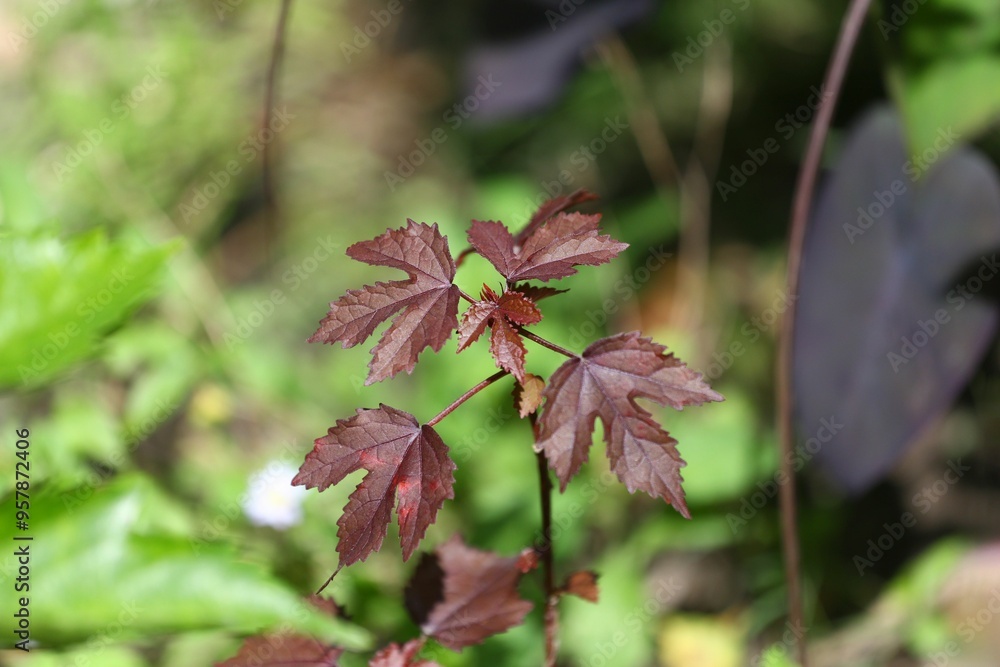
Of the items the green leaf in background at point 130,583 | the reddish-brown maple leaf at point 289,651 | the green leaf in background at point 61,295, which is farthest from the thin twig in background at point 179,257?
the reddish-brown maple leaf at point 289,651

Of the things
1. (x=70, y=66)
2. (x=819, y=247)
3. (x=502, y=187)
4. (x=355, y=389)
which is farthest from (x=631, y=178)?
(x=70, y=66)

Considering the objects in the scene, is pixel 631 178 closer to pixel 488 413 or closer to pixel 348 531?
pixel 488 413

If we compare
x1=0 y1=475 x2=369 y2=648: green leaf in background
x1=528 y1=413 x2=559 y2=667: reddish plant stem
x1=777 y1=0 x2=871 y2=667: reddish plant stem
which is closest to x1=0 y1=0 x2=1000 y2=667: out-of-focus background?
x1=0 y1=475 x2=369 y2=648: green leaf in background

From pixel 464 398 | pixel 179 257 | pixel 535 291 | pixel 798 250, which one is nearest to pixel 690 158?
pixel 798 250

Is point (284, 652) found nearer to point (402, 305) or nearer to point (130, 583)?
point (130, 583)

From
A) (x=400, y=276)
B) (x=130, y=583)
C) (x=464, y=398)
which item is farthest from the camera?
(x=400, y=276)

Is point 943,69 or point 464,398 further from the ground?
Answer: point 943,69
